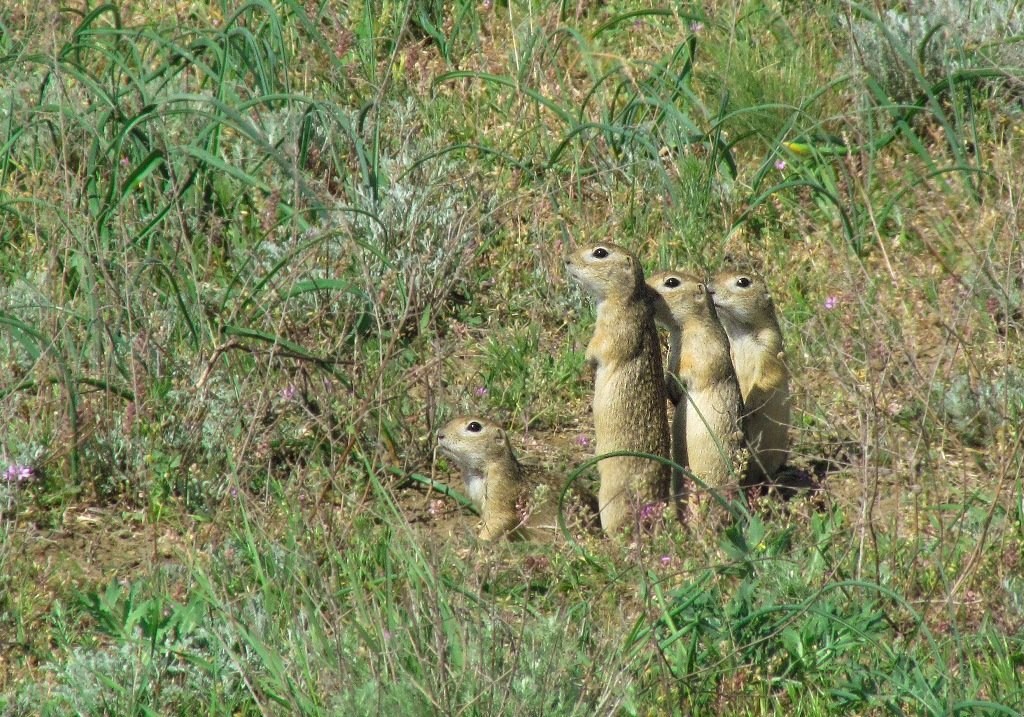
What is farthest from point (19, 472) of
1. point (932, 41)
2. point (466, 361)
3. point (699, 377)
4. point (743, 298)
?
point (932, 41)

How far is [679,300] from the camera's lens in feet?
17.6

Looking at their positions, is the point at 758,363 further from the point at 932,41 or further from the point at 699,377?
the point at 932,41

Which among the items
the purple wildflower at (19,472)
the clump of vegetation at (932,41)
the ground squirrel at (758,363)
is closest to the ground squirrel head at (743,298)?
the ground squirrel at (758,363)

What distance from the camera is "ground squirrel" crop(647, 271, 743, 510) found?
A: 5.11 metres

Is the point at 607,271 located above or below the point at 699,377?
above

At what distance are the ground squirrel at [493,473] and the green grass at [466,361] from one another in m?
0.17

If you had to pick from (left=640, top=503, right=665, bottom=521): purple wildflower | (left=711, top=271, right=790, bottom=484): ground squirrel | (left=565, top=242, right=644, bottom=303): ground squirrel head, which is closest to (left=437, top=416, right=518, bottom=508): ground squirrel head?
(left=640, top=503, right=665, bottom=521): purple wildflower

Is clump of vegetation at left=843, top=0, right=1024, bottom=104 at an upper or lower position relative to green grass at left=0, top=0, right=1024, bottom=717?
upper

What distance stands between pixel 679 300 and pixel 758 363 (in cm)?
44

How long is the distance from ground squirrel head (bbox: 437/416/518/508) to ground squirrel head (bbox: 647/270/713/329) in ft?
2.63

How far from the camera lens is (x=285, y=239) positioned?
6.48m

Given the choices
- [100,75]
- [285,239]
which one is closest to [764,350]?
[285,239]

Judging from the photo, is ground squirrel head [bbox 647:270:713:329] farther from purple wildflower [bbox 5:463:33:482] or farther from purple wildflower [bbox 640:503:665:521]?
purple wildflower [bbox 5:463:33:482]

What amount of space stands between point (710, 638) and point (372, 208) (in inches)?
119
